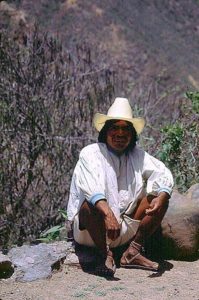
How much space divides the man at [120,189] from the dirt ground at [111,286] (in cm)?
10

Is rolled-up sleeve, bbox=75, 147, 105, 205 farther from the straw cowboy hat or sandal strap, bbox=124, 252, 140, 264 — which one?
sandal strap, bbox=124, 252, 140, 264

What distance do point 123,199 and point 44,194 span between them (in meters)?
4.08

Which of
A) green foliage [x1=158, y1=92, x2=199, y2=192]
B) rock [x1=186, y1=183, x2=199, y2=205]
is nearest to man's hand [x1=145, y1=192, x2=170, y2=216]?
rock [x1=186, y1=183, x2=199, y2=205]

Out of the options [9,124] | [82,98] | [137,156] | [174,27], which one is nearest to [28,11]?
[174,27]

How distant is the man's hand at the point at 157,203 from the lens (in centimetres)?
452

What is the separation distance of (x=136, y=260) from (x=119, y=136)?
2.73 ft

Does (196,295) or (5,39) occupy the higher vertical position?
(5,39)

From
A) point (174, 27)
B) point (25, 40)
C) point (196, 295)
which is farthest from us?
point (174, 27)

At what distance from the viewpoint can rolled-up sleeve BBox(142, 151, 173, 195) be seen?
4.63 meters

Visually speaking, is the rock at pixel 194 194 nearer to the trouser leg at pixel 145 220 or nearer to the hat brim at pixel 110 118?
the trouser leg at pixel 145 220

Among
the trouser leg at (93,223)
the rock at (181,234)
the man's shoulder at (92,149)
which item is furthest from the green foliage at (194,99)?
the trouser leg at (93,223)

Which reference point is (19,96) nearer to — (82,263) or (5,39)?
(5,39)

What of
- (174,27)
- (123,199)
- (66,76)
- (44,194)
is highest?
(174,27)

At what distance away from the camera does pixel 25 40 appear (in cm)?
1005
